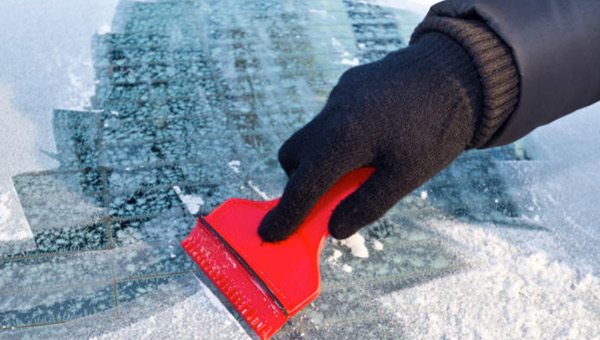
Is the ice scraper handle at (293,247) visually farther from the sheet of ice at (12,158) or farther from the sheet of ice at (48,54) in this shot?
the sheet of ice at (48,54)

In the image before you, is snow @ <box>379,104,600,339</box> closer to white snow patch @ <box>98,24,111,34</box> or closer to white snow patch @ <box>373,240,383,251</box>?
white snow patch @ <box>373,240,383,251</box>

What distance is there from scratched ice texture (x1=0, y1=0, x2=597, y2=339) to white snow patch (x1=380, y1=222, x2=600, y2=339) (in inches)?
1.7

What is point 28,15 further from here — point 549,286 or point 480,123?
point 549,286

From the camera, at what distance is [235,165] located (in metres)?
2.04

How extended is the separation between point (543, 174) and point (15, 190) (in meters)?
1.84

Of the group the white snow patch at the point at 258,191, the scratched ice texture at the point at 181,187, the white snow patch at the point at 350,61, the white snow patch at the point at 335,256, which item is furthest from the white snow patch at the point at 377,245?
the white snow patch at the point at 350,61

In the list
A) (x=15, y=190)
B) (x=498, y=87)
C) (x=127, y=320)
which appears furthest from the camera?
(x=15, y=190)

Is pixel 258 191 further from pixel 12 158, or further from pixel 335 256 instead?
pixel 12 158

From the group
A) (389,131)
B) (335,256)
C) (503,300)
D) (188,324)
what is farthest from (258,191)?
(503,300)

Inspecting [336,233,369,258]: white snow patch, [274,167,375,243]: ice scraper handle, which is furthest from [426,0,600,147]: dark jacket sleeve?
[336,233,369,258]: white snow patch

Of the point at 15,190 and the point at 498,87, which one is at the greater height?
the point at 498,87

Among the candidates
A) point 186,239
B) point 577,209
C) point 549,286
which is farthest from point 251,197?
point 577,209

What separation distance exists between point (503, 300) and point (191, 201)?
1002mm

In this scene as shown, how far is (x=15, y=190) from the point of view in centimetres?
188
